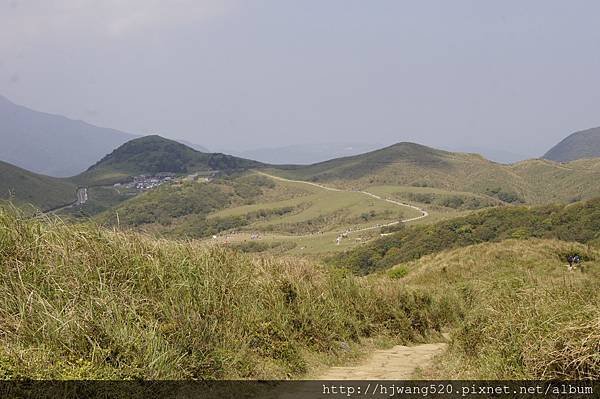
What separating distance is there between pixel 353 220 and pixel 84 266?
114131 millimetres

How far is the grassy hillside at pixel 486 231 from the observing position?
4400 cm

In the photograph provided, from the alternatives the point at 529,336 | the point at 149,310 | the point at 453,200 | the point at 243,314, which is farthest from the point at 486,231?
the point at 453,200

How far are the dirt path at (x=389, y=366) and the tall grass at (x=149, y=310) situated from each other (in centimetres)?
47

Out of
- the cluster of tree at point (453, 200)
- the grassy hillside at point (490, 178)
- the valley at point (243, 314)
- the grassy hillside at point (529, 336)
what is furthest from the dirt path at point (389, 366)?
the grassy hillside at point (490, 178)

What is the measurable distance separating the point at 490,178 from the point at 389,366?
587 ft

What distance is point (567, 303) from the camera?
5.35 metres

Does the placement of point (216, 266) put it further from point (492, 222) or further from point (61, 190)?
point (61, 190)

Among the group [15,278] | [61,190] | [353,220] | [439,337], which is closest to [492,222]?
[439,337]

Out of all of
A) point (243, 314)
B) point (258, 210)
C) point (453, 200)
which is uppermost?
point (243, 314)

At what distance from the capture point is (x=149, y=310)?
5531 mm

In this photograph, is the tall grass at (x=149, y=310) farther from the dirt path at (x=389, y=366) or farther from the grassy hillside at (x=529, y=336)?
the grassy hillside at (x=529, y=336)

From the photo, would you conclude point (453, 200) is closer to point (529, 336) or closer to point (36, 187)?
point (36, 187)

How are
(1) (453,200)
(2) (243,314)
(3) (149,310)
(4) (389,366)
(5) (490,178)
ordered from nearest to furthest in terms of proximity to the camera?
1. (3) (149,310)
2. (2) (243,314)
3. (4) (389,366)
4. (1) (453,200)
5. (5) (490,178)

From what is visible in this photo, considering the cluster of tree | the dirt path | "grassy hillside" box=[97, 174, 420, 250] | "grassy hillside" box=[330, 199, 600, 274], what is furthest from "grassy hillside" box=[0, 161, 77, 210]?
the dirt path
